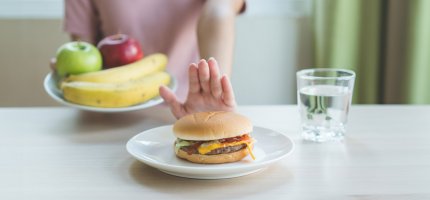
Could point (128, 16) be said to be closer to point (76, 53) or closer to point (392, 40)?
point (76, 53)

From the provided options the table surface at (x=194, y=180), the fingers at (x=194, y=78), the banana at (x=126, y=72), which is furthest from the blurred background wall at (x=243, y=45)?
the fingers at (x=194, y=78)

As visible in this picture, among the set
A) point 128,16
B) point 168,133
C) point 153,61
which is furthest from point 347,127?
point 128,16

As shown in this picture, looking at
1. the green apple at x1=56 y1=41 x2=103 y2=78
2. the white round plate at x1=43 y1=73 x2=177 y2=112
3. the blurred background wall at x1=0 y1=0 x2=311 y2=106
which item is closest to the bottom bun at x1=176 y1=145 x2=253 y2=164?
the white round plate at x1=43 y1=73 x2=177 y2=112

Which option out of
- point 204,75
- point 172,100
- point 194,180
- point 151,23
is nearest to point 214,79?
point 204,75

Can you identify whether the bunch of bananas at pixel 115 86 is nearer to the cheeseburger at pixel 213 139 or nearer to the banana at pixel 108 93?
the banana at pixel 108 93

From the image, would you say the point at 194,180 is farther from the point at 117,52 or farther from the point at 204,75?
the point at 117,52
